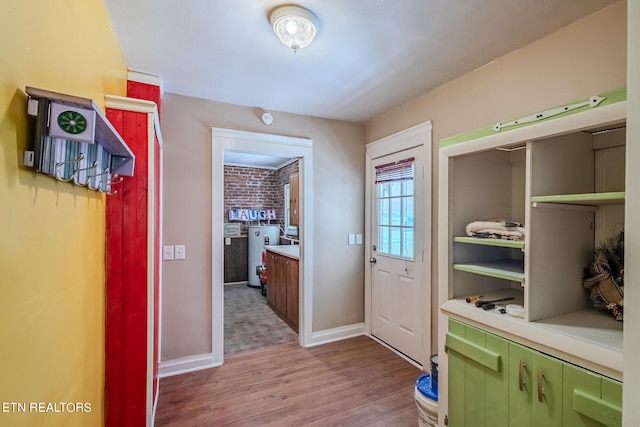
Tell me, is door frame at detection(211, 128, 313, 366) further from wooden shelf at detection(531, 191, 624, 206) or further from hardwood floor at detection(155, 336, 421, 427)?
wooden shelf at detection(531, 191, 624, 206)

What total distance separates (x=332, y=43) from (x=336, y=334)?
112 inches

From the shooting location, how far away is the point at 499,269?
1.63 meters

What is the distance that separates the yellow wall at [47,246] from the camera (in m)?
0.70

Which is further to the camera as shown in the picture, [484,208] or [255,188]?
[255,188]

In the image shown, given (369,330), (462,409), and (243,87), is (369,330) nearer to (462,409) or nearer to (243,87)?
(462,409)

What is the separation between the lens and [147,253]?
160cm

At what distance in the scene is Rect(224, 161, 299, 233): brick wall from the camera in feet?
20.6

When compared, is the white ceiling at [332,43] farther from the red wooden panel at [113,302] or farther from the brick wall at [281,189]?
the brick wall at [281,189]

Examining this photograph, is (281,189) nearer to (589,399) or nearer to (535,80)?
(535,80)

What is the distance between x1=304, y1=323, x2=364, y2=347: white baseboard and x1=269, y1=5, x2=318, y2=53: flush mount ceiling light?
2.74m

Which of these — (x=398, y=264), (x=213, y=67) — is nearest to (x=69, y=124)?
(x=213, y=67)

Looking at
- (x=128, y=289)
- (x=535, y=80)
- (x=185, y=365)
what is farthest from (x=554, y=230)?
(x=185, y=365)

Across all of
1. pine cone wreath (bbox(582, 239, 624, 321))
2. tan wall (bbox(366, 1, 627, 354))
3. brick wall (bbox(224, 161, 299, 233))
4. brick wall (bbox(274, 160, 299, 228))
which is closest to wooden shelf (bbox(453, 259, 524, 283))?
pine cone wreath (bbox(582, 239, 624, 321))

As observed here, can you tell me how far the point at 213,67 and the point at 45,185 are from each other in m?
1.63
